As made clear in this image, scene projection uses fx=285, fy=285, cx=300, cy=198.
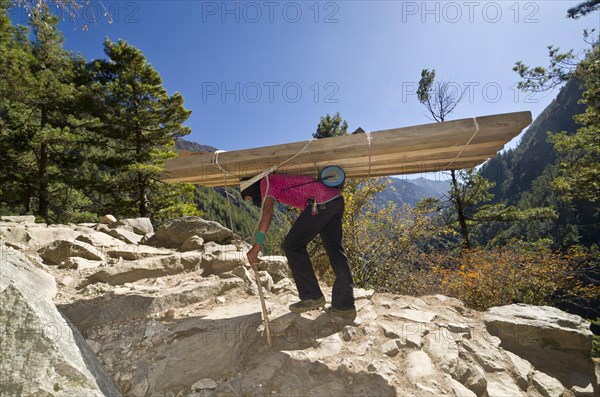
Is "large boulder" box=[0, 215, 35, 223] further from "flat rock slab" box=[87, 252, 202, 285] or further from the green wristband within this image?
the green wristband

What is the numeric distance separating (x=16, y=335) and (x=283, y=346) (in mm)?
2013

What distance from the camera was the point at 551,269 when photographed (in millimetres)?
7277

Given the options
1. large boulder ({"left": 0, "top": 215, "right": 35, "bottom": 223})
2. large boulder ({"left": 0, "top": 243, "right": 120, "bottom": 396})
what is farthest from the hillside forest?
large boulder ({"left": 0, "top": 243, "right": 120, "bottom": 396})

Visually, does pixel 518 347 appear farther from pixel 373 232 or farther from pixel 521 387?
pixel 373 232

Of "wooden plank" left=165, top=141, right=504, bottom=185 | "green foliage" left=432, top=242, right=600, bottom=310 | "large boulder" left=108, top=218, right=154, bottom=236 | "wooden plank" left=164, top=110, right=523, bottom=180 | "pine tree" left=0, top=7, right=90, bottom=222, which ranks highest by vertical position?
"pine tree" left=0, top=7, right=90, bottom=222

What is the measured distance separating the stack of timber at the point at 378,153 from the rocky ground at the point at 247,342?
1651 millimetres

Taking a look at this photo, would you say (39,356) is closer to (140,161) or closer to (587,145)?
(140,161)

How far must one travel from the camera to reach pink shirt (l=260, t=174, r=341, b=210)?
324 centimetres

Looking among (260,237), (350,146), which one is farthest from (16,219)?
(350,146)

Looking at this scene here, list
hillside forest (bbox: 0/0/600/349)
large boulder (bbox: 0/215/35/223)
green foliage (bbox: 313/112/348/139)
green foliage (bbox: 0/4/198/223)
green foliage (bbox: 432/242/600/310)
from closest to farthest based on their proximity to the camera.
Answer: green foliage (bbox: 432/242/600/310) → large boulder (bbox: 0/215/35/223) → hillside forest (bbox: 0/0/600/349) → green foliage (bbox: 0/4/198/223) → green foliage (bbox: 313/112/348/139)

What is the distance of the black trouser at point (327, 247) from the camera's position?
318 centimetres

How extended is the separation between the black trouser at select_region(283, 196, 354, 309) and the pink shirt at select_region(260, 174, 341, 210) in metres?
0.10

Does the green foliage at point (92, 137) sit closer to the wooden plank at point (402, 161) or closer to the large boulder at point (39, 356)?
the wooden plank at point (402, 161)

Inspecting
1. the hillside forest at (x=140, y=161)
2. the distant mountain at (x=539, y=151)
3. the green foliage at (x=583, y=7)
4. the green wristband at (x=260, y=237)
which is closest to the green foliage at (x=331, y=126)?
the hillside forest at (x=140, y=161)
